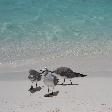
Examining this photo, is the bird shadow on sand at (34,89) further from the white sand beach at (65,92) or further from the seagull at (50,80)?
the seagull at (50,80)

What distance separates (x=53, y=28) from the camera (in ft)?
37.5

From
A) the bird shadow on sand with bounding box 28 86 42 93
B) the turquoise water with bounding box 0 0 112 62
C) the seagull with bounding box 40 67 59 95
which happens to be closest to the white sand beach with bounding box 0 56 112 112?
the bird shadow on sand with bounding box 28 86 42 93

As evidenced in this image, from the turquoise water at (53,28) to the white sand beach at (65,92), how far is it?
32.4 inches

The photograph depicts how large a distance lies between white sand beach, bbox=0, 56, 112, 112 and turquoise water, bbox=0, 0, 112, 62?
2.70ft

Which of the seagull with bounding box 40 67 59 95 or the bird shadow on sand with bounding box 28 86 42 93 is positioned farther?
the bird shadow on sand with bounding box 28 86 42 93

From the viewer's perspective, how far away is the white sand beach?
6.38m

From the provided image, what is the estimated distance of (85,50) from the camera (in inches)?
379

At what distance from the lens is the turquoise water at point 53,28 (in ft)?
31.9

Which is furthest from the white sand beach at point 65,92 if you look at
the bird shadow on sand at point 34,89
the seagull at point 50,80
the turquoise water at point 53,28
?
the turquoise water at point 53,28

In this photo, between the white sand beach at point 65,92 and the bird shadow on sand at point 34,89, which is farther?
the bird shadow on sand at point 34,89

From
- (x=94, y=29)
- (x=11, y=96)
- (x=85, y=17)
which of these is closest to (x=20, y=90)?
(x=11, y=96)

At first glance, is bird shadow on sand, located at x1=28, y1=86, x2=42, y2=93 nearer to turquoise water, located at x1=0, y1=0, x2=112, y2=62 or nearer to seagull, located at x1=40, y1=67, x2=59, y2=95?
seagull, located at x1=40, y1=67, x2=59, y2=95

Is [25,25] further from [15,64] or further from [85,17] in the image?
[15,64]

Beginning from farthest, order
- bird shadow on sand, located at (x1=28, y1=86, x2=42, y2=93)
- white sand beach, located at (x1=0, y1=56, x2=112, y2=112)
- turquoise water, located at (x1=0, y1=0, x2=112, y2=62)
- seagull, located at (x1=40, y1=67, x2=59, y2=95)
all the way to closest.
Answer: turquoise water, located at (x1=0, y1=0, x2=112, y2=62) → bird shadow on sand, located at (x1=28, y1=86, x2=42, y2=93) → seagull, located at (x1=40, y1=67, x2=59, y2=95) → white sand beach, located at (x1=0, y1=56, x2=112, y2=112)
